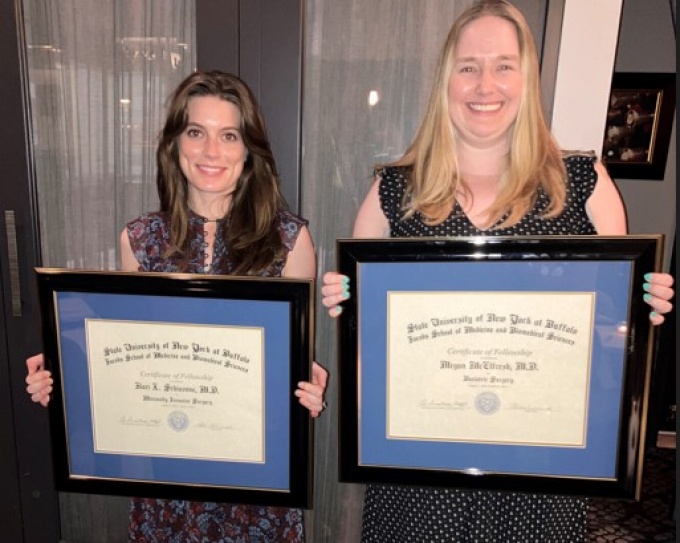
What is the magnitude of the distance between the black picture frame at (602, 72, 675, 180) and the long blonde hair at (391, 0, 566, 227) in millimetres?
2503

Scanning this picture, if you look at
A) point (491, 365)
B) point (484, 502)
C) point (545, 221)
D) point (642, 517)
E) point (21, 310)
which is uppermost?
point (545, 221)

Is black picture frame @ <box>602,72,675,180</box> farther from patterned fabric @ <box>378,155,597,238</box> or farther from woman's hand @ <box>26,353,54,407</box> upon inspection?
woman's hand @ <box>26,353,54,407</box>

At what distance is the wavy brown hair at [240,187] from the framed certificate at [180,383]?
187mm

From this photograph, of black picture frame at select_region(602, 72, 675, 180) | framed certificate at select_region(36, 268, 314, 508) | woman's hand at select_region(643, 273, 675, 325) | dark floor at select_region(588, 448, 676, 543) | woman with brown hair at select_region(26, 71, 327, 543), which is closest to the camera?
woman's hand at select_region(643, 273, 675, 325)

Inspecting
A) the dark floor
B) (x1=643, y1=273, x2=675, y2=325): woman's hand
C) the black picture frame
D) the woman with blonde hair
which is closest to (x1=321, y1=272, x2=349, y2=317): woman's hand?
the woman with blonde hair

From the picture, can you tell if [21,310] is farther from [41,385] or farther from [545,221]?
[545,221]

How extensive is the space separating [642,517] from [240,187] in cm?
253

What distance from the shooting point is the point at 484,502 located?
4.14ft

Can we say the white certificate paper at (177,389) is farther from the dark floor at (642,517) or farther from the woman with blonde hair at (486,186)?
the dark floor at (642,517)

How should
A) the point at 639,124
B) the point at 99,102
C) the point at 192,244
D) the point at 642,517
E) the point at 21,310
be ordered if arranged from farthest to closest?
the point at 639,124 < the point at 642,517 < the point at 21,310 < the point at 99,102 < the point at 192,244

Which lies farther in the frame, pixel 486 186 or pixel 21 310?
pixel 21 310

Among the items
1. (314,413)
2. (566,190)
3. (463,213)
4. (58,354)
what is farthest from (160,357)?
(566,190)

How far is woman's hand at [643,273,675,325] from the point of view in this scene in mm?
1055

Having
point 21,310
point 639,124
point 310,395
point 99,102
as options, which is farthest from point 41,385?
point 639,124
